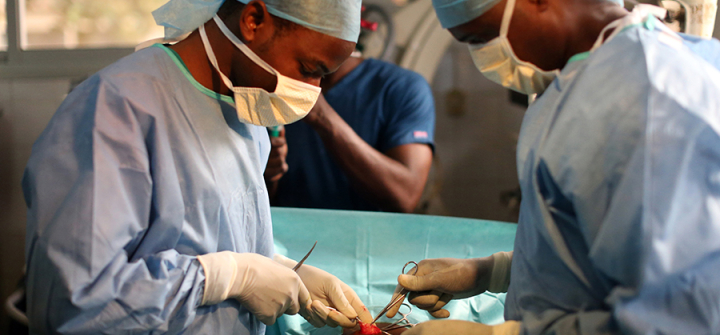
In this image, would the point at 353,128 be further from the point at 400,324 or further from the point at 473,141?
the point at 473,141

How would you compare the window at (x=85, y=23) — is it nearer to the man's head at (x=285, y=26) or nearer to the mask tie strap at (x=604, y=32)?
the man's head at (x=285, y=26)

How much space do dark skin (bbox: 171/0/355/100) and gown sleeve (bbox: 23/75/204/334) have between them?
0.20 metres

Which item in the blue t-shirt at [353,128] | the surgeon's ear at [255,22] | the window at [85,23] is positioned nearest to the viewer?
the surgeon's ear at [255,22]

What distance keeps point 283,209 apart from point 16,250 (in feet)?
5.00

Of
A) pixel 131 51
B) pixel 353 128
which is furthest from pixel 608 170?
pixel 131 51

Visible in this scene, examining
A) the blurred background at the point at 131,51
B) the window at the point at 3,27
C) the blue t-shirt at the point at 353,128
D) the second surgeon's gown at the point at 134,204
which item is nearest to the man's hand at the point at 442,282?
the second surgeon's gown at the point at 134,204

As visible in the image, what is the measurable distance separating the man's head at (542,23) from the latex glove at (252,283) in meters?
0.66

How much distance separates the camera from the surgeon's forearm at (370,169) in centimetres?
193

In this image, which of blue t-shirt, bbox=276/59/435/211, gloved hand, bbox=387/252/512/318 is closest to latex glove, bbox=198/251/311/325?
gloved hand, bbox=387/252/512/318

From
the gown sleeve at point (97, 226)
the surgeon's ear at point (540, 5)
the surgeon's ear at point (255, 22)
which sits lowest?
the gown sleeve at point (97, 226)

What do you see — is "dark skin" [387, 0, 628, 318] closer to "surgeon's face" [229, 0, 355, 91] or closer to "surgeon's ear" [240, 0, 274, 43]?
"surgeon's face" [229, 0, 355, 91]

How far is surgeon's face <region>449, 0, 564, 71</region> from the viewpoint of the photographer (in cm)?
89

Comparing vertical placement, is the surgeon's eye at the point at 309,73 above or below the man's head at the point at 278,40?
below

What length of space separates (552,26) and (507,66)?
118 mm
